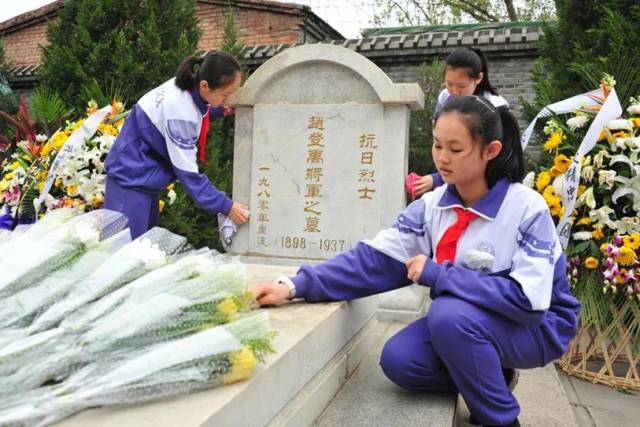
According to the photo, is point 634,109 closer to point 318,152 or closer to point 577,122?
point 577,122

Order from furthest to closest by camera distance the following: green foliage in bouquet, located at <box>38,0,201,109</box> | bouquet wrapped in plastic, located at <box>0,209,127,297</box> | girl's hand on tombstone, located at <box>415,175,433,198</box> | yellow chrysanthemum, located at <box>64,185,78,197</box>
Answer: green foliage in bouquet, located at <box>38,0,201,109</box>
yellow chrysanthemum, located at <box>64,185,78,197</box>
girl's hand on tombstone, located at <box>415,175,433,198</box>
bouquet wrapped in plastic, located at <box>0,209,127,297</box>

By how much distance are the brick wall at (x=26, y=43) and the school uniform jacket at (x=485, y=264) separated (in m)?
12.4

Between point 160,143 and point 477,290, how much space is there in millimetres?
2126

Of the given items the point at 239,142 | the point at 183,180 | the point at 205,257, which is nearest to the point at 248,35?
the point at 239,142

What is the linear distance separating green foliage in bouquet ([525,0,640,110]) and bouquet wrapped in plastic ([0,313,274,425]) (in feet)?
10.2

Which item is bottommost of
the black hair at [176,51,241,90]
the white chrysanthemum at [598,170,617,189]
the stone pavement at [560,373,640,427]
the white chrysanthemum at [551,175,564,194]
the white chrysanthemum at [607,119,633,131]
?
the stone pavement at [560,373,640,427]

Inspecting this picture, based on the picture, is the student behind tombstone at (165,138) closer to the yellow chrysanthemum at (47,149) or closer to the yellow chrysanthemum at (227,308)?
the yellow chrysanthemum at (47,149)

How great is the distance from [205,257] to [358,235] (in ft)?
6.69

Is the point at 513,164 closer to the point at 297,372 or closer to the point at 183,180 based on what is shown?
the point at 297,372

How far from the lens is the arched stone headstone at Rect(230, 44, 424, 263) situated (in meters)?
3.63

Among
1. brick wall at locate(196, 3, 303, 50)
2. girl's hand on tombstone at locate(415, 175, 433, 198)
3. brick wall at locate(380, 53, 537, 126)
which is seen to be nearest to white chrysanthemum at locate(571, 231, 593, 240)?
girl's hand on tombstone at locate(415, 175, 433, 198)

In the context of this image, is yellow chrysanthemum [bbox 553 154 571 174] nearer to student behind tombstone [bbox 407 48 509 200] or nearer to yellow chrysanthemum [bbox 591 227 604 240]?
yellow chrysanthemum [bbox 591 227 604 240]

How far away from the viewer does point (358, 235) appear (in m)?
3.67

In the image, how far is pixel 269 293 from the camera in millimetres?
1977
